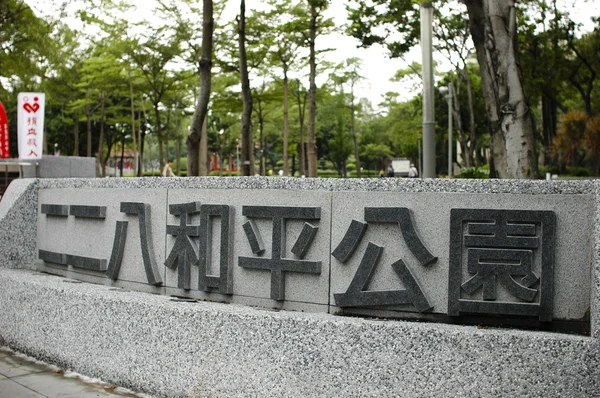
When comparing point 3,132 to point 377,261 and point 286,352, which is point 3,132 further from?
point 377,261

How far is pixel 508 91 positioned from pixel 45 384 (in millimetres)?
6396

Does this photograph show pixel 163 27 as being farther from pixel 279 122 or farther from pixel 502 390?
pixel 502 390

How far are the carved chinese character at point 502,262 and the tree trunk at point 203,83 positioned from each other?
31.1ft

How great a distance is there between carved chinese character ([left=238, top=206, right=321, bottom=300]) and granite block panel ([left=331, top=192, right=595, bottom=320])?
7.0 inches

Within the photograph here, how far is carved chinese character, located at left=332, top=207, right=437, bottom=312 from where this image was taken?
4055 millimetres

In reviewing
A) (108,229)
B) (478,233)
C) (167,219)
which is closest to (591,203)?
(478,233)

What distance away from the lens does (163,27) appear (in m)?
32.1

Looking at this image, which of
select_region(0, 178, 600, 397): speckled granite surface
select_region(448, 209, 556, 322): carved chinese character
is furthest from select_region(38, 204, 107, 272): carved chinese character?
select_region(448, 209, 556, 322): carved chinese character

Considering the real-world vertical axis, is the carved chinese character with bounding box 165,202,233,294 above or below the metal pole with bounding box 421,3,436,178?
below

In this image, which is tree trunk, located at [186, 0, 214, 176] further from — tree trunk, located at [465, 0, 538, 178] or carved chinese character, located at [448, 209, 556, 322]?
carved chinese character, located at [448, 209, 556, 322]

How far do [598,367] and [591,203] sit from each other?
89 centimetres

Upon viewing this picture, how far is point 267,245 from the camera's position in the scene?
15.4 feet

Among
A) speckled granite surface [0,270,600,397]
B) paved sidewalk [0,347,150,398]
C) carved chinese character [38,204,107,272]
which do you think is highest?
carved chinese character [38,204,107,272]

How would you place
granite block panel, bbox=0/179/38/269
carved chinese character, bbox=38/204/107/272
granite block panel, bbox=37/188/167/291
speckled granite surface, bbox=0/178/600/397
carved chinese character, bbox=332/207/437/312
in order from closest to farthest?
1. speckled granite surface, bbox=0/178/600/397
2. carved chinese character, bbox=332/207/437/312
3. granite block panel, bbox=37/188/167/291
4. carved chinese character, bbox=38/204/107/272
5. granite block panel, bbox=0/179/38/269
